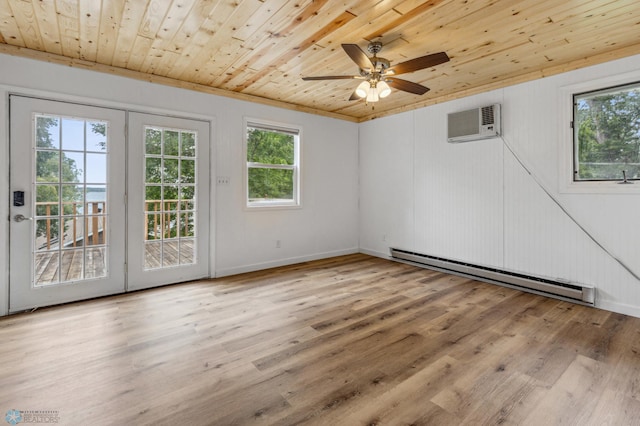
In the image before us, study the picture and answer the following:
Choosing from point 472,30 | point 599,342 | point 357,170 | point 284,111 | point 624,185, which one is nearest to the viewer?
point 599,342

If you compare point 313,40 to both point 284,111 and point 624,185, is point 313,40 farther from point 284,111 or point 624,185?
point 624,185

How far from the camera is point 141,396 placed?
1.84 metres

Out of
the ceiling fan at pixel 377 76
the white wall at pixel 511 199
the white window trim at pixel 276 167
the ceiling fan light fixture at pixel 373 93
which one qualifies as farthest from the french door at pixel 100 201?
the white wall at pixel 511 199

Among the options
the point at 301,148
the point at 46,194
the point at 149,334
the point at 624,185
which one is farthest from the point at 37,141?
the point at 624,185

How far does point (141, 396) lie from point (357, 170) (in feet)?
16.2

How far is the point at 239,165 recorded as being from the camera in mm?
4531

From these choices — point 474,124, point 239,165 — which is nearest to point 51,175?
point 239,165

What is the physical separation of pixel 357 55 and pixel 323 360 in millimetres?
2398

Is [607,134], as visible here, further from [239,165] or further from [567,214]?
[239,165]

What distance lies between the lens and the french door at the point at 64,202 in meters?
3.12

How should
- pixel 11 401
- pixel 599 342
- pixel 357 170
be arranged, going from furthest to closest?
pixel 357 170 < pixel 599 342 < pixel 11 401

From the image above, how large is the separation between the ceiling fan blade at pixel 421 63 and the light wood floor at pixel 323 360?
7.48 feet

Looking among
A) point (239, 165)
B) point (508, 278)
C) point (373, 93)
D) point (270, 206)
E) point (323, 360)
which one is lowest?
point (323, 360)

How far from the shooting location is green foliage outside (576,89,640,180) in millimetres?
3088
